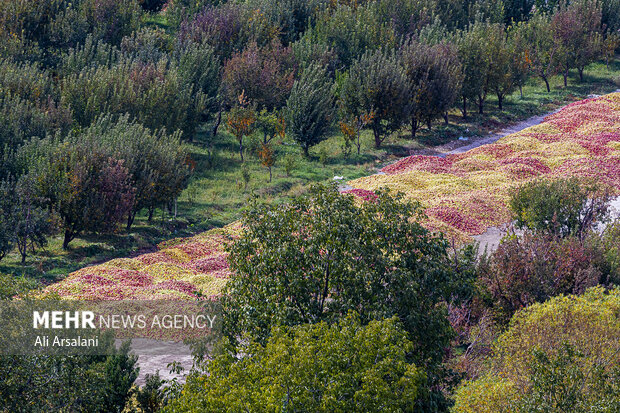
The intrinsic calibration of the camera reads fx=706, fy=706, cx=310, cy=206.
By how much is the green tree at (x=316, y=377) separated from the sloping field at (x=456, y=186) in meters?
8.45

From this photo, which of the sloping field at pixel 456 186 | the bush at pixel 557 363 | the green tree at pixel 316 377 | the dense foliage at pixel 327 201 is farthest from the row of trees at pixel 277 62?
the bush at pixel 557 363

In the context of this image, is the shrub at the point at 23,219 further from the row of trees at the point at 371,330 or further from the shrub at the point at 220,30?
the shrub at the point at 220,30

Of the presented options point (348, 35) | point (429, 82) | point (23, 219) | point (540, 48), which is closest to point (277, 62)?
point (348, 35)

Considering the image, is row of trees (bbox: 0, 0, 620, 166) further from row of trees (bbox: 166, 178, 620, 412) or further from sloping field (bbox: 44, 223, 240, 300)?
row of trees (bbox: 166, 178, 620, 412)

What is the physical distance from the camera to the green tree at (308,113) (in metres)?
54.2

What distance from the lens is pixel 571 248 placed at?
30.8 m

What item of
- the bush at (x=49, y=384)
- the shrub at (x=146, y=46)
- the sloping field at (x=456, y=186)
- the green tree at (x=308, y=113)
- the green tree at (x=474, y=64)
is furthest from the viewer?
the green tree at (x=474, y=64)

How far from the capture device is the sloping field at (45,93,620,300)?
30750 mm

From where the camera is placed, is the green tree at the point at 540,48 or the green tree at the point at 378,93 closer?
the green tree at the point at 378,93

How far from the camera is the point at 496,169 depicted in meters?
49.7

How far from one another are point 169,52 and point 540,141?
3337 centimetres

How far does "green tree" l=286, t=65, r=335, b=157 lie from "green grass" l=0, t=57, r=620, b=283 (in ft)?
5.01

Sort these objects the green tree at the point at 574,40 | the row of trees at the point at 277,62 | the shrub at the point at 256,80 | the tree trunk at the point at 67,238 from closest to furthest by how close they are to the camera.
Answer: the tree trunk at the point at 67,238 → the row of trees at the point at 277,62 → the shrub at the point at 256,80 → the green tree at the point at 574,40

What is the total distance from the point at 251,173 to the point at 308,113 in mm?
7071
